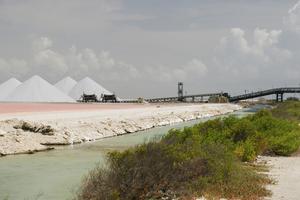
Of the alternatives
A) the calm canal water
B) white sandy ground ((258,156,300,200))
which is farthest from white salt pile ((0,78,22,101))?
white sandy ground ((258,156,300,200))

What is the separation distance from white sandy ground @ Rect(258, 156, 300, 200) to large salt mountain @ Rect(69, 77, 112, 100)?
360 feet

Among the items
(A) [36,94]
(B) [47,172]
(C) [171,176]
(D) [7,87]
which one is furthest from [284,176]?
(D) [7,87]

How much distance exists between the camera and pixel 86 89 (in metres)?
131

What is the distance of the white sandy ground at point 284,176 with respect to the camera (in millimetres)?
11602

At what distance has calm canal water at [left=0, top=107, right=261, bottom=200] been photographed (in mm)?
13352

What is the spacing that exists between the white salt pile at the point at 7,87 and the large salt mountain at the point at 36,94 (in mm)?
4163

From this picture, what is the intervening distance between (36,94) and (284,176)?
324 feet

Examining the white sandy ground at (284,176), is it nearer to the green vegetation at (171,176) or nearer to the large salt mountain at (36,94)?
the green vegetation at (171,176)

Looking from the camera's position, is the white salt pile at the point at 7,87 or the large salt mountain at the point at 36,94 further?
the white salt pile at the point at 7,87

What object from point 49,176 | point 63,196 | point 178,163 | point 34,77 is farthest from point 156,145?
point 34,77

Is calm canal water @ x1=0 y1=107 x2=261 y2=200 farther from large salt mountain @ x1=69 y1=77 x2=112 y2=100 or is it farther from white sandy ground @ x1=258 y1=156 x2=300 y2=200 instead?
large salt mountain @ x1=69 y1=77 x2=112 y2=100

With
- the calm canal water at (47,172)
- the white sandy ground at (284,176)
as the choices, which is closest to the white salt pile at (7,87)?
the calm canal water at (47,172)

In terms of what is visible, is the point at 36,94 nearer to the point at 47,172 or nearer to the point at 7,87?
the point at 7,87

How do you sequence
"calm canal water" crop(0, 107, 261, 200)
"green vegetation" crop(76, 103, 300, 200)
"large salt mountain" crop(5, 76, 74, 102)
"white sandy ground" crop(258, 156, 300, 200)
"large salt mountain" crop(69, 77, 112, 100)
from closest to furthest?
"green vegetation" crop(76, 103, 300, 200) → "white sandy ground" crop(258, 156, 300, 200) → "calm canal water" crop(0, 107, 261, 200) → "large salt mountain" crop(5, 76, 74, 102) → "large salt mountain" crop(69, 77, 112, 100)
